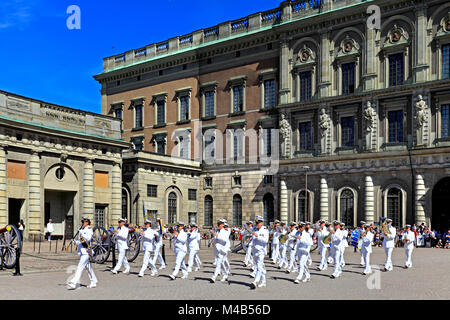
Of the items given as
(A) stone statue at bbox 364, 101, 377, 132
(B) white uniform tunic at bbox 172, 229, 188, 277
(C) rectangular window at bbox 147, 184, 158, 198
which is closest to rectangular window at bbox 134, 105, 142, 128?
(C) rectangular window at bbox 147, 184, 158, 198

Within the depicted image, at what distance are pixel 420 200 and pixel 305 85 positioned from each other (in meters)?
13.7

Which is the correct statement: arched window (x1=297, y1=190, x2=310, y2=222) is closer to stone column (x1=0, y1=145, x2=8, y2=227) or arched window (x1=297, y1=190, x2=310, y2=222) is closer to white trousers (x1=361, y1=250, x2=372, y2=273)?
stone column (x1=0, y1=145, x2=8, y2=227)

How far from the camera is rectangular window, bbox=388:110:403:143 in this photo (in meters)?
41.0

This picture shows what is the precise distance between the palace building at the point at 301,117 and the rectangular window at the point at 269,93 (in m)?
0.10

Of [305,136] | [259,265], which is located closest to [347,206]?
[305,136]

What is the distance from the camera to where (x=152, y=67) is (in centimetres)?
5656

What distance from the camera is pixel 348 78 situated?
43.8 meters

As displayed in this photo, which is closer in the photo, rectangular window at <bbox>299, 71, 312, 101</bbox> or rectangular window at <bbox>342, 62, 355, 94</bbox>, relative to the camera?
rectangular window at <bbox>342, 62, 355, 94</bbox>

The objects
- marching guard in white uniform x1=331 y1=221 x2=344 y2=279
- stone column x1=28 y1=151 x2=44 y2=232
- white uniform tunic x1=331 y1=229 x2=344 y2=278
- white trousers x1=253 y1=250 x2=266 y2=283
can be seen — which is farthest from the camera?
stone column x1=28 y1=151 x2=44 y2=232

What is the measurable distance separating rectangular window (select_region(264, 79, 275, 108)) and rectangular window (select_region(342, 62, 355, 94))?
268 inches

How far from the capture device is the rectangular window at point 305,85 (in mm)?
45812
